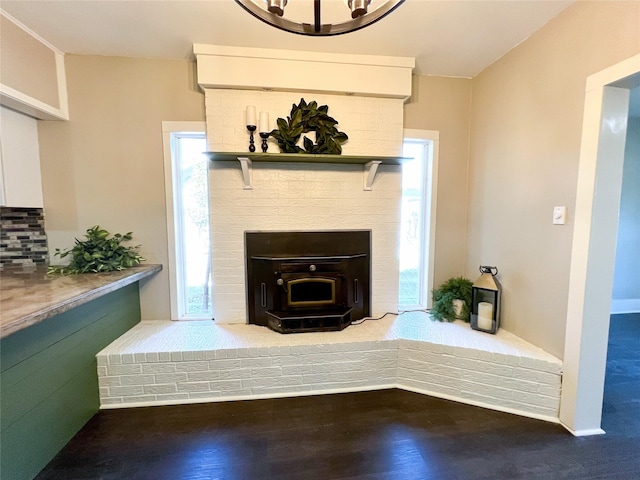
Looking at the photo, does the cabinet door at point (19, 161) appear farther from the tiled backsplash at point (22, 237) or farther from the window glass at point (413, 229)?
the window glass at point (413, 229)

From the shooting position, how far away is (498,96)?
88.4 inches

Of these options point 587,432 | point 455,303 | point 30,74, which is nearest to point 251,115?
point 30,74

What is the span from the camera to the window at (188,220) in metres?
2.35

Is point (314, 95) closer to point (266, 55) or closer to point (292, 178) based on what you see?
point (266, 55)

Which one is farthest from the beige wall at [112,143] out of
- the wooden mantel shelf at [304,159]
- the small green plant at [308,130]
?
the small green plant at [308,130]

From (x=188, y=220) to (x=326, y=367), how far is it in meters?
1.67

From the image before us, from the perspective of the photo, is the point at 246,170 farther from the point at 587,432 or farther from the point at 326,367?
the point at 587,432

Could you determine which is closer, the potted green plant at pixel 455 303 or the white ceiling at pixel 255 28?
the white ceiling at pixel 255 28

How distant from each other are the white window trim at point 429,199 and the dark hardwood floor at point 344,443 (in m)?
1.05

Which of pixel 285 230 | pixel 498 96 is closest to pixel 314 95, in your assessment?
pixel 285 230

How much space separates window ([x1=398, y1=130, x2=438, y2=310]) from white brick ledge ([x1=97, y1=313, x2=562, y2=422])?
0.58 meters

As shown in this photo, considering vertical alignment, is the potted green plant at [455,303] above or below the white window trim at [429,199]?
below

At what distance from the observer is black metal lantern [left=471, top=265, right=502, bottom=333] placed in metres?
2.17

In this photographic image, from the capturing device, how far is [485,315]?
2209mm
